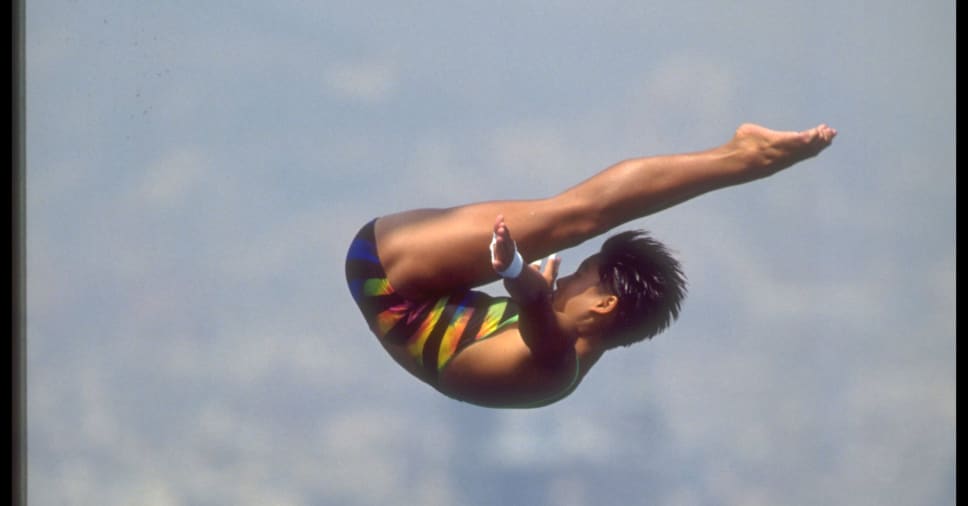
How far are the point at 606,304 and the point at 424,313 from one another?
2.19 feet

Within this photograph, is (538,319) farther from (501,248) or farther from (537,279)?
(501,248)

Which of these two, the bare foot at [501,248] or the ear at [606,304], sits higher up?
the bare foot at [501,248]

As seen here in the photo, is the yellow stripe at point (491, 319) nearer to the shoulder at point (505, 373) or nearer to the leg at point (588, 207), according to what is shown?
the shoulder at point (505, 373)

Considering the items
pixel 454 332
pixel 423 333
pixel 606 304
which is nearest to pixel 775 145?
pixel 606 304

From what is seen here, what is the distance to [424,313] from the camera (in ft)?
14.5

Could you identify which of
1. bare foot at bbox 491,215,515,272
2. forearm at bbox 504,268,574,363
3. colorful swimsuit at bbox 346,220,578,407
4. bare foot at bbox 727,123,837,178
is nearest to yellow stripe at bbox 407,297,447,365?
colorful swimsuit at bbox 346,220,578,407

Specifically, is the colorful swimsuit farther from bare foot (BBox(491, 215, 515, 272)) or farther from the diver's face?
bare foot (BBox(491, 215, 515, 272))

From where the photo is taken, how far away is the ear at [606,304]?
4.37 meters

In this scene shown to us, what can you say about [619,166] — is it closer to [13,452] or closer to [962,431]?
[962,431]

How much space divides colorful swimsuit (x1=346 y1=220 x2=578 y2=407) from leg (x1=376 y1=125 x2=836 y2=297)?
13 cm

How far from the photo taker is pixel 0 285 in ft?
16.4

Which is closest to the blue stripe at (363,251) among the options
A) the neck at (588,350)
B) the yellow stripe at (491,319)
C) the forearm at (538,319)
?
the yellow stripe at (491,319)

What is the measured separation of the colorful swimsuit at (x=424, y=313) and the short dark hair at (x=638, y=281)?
0.27 metres

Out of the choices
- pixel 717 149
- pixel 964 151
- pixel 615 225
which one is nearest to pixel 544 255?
pixel 615 225
